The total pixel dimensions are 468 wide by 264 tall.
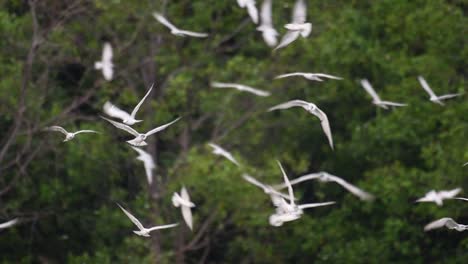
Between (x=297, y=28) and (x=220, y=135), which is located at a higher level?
(x=297, y=28)

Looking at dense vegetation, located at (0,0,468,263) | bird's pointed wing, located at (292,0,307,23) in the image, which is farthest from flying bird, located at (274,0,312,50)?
dense vegetation, located at (0,0,468,263)

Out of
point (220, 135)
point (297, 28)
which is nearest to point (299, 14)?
point (297, 28)

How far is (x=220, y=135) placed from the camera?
19.0 meters

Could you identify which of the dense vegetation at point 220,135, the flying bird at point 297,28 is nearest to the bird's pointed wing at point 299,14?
the flying bird at point 297,28

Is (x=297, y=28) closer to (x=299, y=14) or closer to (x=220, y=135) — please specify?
(x=299, y=14)

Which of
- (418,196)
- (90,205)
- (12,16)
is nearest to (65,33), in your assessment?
(12,16)

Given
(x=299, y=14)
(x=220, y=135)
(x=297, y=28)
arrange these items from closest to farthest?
(x=297, y=28) < (x=299, y=14) < (x=220, y=135)

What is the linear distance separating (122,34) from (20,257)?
11.4 ft

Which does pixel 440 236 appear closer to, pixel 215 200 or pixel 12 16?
pixel 215 200

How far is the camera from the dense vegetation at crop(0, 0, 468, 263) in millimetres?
17562

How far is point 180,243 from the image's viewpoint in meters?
18.2

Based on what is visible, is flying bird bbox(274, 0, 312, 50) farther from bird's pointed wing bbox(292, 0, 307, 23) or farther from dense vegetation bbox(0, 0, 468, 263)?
dense vegetation bbox(0, 0, 468, 263)

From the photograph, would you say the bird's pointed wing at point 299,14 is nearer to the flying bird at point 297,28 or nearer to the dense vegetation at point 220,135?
the flying bird at point 297,28

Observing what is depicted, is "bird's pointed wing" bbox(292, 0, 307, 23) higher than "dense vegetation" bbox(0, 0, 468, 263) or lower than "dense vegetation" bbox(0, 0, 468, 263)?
higher
